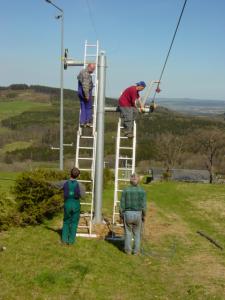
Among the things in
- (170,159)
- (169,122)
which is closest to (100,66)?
(170,159)

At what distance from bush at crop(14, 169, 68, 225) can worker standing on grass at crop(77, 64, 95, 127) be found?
2.09 meters

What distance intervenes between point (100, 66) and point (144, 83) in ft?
4.38

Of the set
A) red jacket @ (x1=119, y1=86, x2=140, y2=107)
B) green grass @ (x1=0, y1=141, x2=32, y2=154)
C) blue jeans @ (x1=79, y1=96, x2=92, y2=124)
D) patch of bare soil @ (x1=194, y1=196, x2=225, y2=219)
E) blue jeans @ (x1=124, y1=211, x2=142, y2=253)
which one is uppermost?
red jacket @ (x1=119, y1=86, x2=140, y2=107)

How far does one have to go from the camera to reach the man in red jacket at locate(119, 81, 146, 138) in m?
13.0

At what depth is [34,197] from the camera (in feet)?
44.2

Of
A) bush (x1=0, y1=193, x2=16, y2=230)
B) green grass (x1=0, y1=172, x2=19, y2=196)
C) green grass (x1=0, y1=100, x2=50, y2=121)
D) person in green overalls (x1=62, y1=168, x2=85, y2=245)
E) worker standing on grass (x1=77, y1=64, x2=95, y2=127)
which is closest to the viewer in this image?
person in green overalls (x1=62, y1=168, x2=85, y2=245)

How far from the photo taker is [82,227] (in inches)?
514

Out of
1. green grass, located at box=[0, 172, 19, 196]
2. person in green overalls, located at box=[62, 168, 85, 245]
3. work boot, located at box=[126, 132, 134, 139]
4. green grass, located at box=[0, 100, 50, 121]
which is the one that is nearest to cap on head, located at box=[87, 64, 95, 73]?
work boot, located at box=[126, 132, 134, 139]

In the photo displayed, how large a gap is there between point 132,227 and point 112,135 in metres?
45.0

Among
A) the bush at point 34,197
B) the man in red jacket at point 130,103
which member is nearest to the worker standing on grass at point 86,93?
the man in red jacket at point 130,103

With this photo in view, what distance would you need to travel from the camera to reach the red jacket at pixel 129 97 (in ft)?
42.5

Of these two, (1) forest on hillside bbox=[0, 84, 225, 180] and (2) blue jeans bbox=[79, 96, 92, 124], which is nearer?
(2) blue jeans bbox=[79, 96, 92, 124]

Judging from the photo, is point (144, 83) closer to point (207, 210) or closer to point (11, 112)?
point (207, 210)

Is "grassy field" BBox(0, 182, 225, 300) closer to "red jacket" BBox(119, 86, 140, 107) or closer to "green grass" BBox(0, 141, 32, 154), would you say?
"red jacket" BBox(119, 86, 140, 107)
